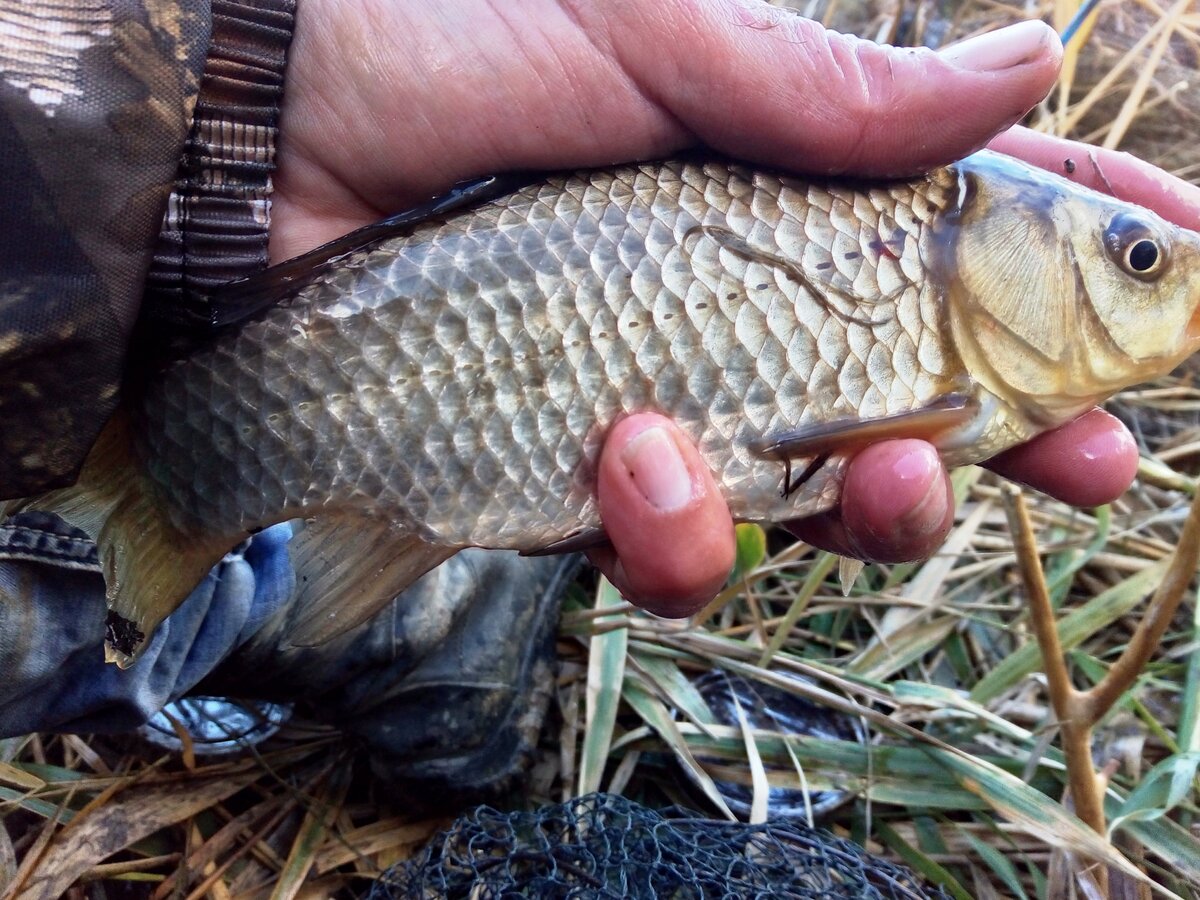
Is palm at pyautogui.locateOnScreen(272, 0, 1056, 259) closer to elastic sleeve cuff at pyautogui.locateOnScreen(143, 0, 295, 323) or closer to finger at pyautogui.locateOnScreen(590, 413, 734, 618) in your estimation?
elastic sleeve cuff at pyautogui.locateOnScreen(143, 0, 295, 323)

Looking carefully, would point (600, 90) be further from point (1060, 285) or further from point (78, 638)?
point (78, 638)

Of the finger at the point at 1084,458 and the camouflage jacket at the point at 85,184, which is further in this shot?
the finger at the point at 1084,458

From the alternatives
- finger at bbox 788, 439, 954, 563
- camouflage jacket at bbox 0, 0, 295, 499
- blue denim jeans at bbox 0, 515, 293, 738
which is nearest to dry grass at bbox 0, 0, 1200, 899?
blue denim jeans at bbox 0, 515, 293, 738

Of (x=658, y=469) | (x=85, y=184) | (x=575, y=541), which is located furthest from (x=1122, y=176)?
(x=85, y=184)

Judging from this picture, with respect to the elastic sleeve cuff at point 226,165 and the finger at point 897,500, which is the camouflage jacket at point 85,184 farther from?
the finger at point 897,500

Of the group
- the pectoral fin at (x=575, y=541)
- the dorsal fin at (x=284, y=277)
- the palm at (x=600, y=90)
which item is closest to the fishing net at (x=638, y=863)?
the pectoral fin at (x=575, y=541)

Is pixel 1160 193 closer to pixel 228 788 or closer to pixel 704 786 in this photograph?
pixel 704 786

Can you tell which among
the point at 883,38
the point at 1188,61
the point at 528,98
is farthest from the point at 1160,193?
the point at 1188,61
